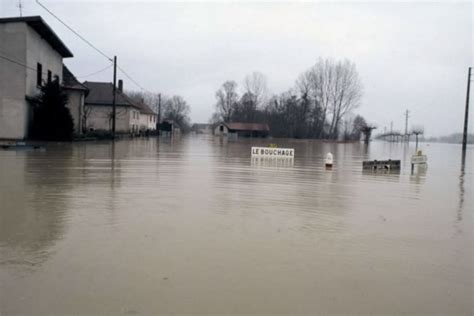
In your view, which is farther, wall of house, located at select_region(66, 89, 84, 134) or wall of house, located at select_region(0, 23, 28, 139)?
wall of house, located at select_region(66, 89, 84, 134)

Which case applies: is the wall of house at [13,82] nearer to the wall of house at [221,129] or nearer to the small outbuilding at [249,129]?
the small outbuilding at [249,129]

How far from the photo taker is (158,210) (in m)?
7.78

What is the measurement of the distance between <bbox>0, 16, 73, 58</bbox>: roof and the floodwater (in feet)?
72.7

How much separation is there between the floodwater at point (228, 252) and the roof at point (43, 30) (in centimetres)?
2217

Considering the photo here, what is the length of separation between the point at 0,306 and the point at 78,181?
7.86m

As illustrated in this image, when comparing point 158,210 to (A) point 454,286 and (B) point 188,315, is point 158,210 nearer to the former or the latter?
(B) point 188,315

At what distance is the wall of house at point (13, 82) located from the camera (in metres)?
27.7

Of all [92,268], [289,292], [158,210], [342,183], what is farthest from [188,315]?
[342,183]

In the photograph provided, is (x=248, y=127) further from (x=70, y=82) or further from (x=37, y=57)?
(x=37, y=57)

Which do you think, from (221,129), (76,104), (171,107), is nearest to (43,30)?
(76,104)

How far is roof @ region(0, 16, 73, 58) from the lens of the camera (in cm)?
2773

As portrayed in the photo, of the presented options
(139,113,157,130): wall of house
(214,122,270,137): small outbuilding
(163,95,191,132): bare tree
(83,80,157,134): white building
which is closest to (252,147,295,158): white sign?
(83,80,157,134): white building

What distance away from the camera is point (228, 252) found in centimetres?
533

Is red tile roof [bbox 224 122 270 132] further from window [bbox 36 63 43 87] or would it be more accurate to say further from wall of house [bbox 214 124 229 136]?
window [bbox 36 63 43 87]
